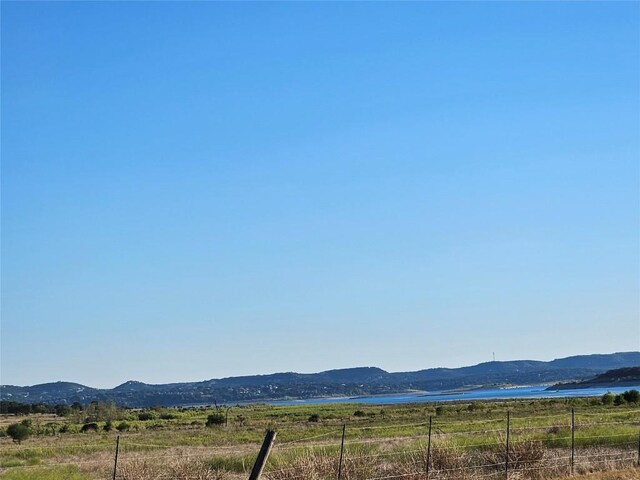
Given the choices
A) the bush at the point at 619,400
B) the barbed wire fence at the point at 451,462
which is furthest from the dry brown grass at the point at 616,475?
the bush at the point at 619,400

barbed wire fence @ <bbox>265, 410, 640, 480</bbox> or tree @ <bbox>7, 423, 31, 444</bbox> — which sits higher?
barbed wire fence @ <bbox>265, 410, 640, 480</bbox>

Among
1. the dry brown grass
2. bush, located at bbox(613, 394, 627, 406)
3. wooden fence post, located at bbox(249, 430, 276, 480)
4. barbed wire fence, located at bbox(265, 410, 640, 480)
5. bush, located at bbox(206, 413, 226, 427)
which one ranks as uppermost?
wooden fence post, located at bbox(249, 430, 276, 480)

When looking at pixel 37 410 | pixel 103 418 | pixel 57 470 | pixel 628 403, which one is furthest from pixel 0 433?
pixel 37 410

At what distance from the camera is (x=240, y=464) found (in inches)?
1283

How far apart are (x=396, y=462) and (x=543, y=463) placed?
4.25m

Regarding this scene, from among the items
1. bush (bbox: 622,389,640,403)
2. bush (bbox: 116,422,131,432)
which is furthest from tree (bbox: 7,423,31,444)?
bush (bbox: 622,389,640,403)

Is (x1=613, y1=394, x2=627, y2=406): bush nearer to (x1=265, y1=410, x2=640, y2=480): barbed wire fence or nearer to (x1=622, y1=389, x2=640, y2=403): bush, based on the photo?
(x1=622, y1=389, x2=640, y2=403): bush

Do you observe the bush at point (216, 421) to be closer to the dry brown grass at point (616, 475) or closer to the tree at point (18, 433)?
the tree at point (18, 433)

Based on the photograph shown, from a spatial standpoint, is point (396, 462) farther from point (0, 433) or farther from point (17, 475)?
point (0, 433)

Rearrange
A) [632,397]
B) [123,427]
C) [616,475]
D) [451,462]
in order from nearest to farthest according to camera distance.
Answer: [616,475]
[451,462]
[123,427]
[632,397]

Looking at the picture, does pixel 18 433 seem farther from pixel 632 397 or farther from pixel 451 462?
pixel 632 397

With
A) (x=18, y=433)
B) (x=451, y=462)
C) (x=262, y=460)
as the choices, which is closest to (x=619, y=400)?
(x=18, y=433)

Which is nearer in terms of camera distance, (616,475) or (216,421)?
(616,475)

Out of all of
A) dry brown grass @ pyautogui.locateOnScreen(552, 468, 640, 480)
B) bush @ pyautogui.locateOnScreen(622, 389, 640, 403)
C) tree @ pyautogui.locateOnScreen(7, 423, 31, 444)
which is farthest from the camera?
bush @ pyautogui.locateOnScreen(622, 389, 640, 403)
